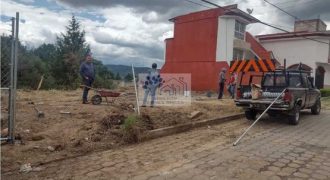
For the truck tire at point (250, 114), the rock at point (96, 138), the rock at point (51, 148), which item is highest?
the truck tire at point (250, 114)

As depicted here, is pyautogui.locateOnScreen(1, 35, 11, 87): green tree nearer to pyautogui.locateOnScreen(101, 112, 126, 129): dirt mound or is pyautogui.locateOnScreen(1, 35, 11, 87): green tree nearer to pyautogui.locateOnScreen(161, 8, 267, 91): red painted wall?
pyautogui.locateOnScreen(101, 112, 126, 129): dirt mound

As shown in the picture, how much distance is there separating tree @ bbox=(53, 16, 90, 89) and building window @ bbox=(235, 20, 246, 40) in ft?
56.1

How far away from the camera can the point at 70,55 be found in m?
44.5

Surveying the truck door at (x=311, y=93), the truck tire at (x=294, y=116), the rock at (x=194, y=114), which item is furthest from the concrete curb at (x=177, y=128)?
the truck door at (x=311, y=93)

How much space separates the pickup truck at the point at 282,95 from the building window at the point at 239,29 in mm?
17125

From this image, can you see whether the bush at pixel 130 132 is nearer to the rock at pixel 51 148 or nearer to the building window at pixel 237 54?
the rock at pixel 51 148

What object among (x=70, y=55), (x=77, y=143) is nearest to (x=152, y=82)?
(x=77, y=143)

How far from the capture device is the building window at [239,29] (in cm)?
2975

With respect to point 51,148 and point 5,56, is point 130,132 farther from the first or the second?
point 5,56

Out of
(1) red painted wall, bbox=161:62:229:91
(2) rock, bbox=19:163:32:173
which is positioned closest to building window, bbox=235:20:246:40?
(1) red painted wall, bbox=161:62:229:91

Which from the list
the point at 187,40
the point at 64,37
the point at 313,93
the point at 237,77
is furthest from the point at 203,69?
the point at 64,37

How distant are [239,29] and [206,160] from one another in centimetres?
2547

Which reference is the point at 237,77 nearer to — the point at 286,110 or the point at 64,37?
the point at 286,110

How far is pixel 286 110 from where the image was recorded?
11023 millimetres
